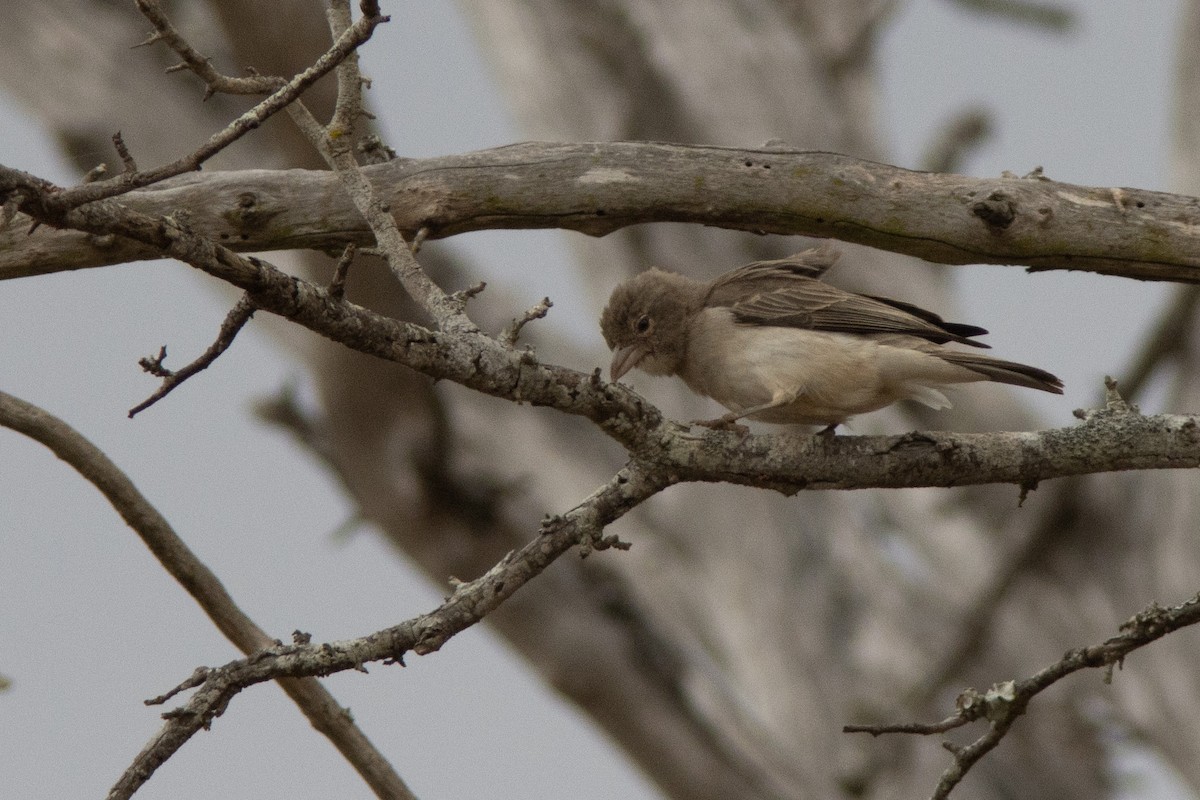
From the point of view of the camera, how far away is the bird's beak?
19.3 ft

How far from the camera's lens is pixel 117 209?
9.08 feet

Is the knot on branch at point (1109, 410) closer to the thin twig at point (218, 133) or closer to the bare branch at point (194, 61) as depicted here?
the thin twig at point (218, 133)

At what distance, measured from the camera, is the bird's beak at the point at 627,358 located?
232 inches

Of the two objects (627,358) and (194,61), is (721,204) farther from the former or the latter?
(627,358)

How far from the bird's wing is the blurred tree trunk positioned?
2.56m

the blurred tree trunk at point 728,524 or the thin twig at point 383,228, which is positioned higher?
the blurred tree trunk at point 728,524

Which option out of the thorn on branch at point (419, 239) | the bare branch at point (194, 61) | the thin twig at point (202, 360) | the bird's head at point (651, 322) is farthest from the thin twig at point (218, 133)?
the bird's head at point (651, 322)

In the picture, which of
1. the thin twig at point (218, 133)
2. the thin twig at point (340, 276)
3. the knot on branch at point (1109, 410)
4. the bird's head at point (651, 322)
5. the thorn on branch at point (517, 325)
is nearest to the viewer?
the thin twig at point (218, 133)

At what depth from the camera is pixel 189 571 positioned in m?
4.02

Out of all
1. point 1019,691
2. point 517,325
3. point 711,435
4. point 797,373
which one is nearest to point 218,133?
point 517,325

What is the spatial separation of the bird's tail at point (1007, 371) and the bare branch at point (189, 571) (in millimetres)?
2488

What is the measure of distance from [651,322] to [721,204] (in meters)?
1.74

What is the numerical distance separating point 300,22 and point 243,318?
14.6ft

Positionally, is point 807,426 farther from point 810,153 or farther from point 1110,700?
point 1110,700
